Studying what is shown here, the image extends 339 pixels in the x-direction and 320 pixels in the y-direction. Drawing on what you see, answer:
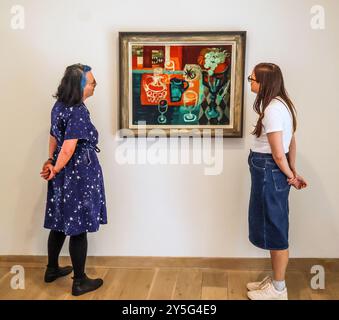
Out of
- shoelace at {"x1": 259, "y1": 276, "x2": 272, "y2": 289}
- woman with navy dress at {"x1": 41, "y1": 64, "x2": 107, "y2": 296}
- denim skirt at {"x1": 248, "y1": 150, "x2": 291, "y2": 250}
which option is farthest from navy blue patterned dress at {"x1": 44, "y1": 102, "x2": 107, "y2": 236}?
shoelace at {"x1": 259, "y1": 276, "x2": 272, "y2": 289}

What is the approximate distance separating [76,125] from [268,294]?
4.71 feet

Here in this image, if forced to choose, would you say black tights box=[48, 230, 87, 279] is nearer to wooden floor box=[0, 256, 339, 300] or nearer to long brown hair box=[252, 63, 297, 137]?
wooden floor box=[0, 256, 339, 300]

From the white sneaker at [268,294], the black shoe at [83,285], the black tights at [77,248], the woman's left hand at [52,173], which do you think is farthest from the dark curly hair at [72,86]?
the white sneaker at [268,294]

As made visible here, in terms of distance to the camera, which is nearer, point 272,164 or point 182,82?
point 272,164

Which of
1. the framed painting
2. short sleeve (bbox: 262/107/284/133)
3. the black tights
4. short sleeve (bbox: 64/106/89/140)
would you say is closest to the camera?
short sleeve (bbox: 262/107/284/133)

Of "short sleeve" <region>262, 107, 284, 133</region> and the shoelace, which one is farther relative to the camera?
the shoelace

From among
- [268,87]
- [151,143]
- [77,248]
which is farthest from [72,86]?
[268,87]

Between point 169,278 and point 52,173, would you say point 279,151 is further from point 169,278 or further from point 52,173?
point 52,173

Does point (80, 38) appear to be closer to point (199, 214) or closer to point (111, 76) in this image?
point (111, 76)

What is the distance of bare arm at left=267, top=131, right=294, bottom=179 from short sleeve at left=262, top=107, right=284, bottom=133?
23 millimetres

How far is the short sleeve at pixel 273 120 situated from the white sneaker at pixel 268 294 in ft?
3.01

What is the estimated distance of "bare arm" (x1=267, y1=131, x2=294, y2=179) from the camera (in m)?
2.30

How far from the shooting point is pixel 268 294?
2.55 metres

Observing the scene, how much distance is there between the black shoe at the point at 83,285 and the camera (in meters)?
2.64
